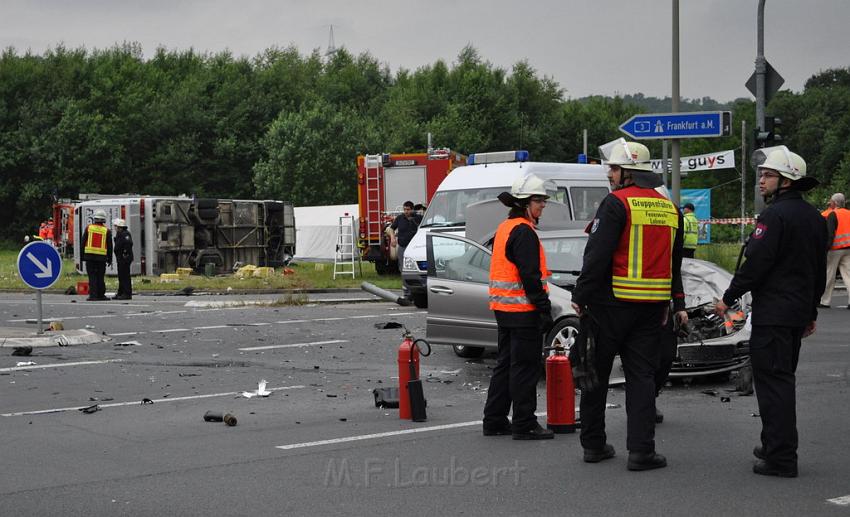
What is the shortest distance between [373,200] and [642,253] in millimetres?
20806

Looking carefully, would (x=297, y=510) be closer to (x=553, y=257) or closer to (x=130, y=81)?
(x=553, y=257)

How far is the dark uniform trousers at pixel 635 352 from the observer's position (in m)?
6.88

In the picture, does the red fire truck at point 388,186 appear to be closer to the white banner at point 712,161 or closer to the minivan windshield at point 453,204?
the minivan windshield at point 453,204

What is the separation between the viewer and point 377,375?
12.0 m

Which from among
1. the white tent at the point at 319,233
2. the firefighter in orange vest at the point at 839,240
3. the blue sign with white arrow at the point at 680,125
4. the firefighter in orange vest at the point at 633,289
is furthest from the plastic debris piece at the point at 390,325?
the white tent at the point at 319,233

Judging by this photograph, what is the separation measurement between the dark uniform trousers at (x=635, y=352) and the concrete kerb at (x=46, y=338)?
973cm

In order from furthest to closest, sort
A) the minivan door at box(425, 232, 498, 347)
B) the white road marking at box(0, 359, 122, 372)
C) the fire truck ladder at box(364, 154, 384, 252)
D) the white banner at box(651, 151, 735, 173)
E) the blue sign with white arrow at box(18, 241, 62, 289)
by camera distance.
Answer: the white banner at box(651, 151, 735, 173), the fire truck ladder at box(364, 154, 384, 252), the blue sign with white arrow at box(18, 241, 62, 289), the white road marking at box(0, 359, 122, 372), the minivan door at box(425, 232, 498, 347)

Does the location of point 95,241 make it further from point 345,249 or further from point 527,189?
point 527,189

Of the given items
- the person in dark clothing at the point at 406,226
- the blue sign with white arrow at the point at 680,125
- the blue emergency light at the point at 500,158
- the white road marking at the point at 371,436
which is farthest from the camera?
the person in dark clothing at the point at 406,226

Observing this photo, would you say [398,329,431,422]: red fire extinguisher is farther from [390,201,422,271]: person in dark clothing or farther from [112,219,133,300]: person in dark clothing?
[390,201,422,271]: person in dark clothing

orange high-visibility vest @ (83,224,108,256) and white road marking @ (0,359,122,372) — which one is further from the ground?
orange high-visibility vest @ (83,224,108,256)

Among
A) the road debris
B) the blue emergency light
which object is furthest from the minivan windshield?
the road debris

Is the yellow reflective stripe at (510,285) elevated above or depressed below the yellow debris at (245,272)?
above

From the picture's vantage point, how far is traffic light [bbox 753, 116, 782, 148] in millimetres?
20234
